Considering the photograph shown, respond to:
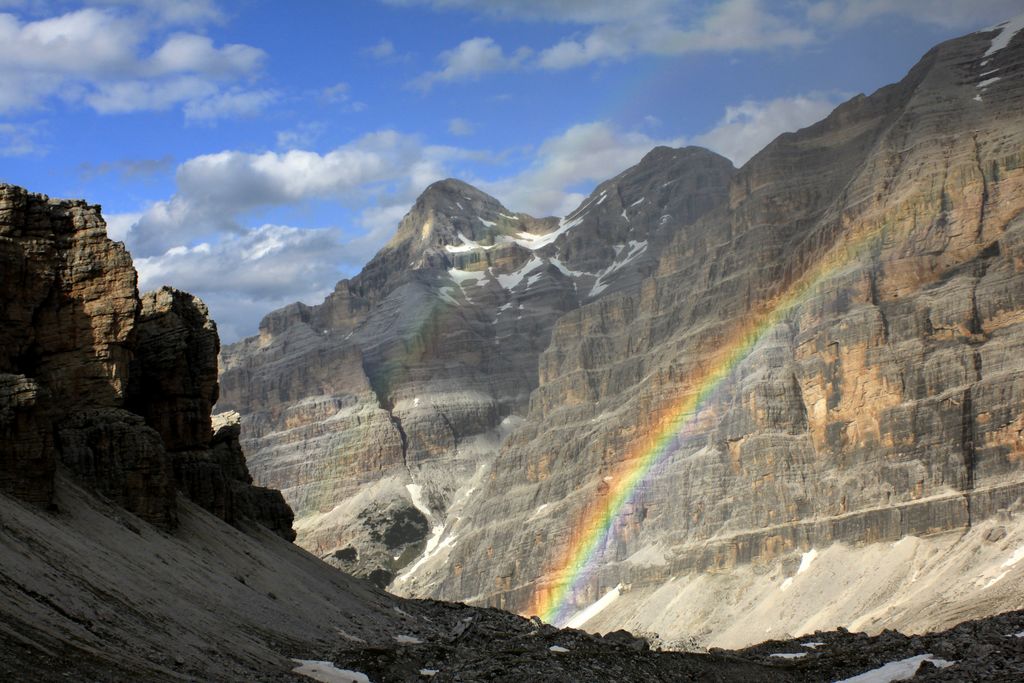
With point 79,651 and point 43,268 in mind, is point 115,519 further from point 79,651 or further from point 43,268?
point 79,651

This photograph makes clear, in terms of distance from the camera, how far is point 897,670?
58.8 m

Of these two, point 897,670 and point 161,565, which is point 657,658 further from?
point 161,565

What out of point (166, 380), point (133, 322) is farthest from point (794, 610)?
point (133, 322)

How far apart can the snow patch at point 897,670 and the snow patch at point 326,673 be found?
1962 cm

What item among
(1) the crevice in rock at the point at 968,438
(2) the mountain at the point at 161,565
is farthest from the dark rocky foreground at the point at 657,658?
(1) the crevice in rock at the point at 968,438

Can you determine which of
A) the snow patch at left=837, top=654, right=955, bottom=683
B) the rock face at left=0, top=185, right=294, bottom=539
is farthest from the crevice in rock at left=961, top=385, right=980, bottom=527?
the snow patch at left=837, top=654, right=955, bottom=683

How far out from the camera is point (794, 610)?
177 m

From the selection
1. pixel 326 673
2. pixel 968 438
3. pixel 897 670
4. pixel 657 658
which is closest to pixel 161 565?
pixel 326 673

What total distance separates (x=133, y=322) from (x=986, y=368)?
133 m

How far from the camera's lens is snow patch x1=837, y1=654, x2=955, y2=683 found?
56969 millimetres

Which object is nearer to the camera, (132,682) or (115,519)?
(132,682)

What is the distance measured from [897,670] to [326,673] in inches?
881

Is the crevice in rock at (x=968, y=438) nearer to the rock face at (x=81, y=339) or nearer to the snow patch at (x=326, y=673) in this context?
the rock face at (x=81, y=339)

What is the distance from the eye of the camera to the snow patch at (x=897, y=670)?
187 ft
